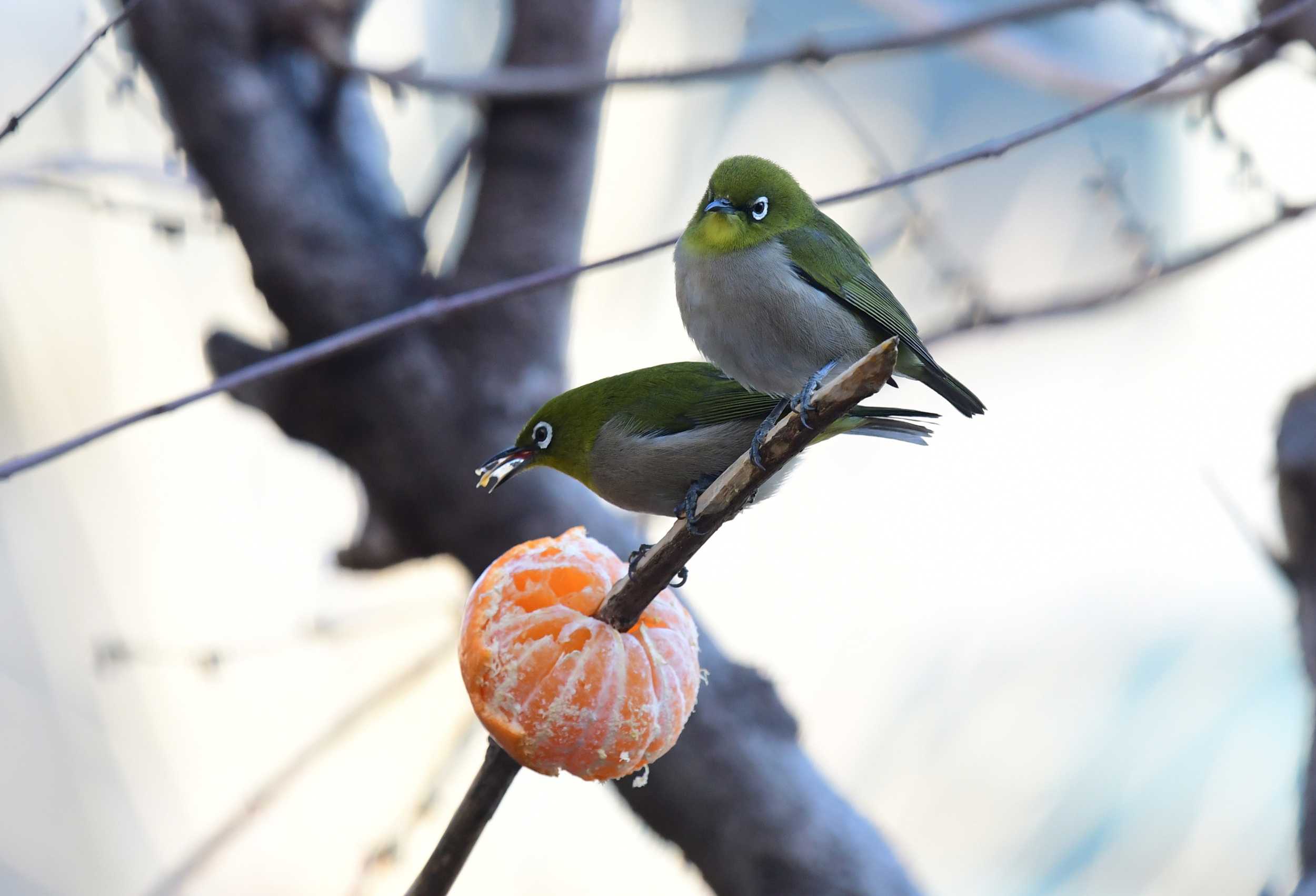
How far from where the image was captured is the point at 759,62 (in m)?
1.90

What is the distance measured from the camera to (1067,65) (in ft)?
10.6

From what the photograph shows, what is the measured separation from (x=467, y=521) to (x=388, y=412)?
337mm

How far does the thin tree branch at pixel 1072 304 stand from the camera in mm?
2162

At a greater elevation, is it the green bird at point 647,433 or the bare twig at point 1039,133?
the bare twig at point 1039,133

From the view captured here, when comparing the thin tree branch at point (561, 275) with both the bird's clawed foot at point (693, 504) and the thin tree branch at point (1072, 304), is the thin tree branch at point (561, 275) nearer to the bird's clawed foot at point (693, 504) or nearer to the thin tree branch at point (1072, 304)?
the bird's clawed foot at point (693, 504)

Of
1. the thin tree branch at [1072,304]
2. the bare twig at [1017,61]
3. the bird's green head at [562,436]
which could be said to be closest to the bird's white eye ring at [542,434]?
the bird's green head at [562,436]

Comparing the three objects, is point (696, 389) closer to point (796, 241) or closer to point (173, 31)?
point (796, 241)

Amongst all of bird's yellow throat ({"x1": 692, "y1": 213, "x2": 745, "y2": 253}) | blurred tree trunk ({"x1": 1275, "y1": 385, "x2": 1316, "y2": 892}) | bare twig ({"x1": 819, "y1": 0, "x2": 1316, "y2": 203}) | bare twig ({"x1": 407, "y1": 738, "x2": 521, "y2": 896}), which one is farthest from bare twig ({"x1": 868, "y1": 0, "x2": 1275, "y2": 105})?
bare twig ({"x1": 407, "y1": 738, "x2": 521, "y2": 896})

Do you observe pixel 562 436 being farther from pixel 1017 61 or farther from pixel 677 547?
pixel 1017 61

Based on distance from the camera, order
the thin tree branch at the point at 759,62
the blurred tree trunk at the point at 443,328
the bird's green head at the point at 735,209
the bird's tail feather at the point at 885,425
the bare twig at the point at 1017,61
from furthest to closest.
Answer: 1. the bare twig at the point at 1017,61
2. the blurred tree trunk at the point at 443,328
3. the thin tree branch at the point at 759,62
4. the bird's green head at the point at 735,209
5. the bird's tail feather at the point at 885,425

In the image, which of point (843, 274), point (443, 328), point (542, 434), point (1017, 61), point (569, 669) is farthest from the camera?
point (1017, 61)

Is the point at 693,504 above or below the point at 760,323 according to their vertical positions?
below

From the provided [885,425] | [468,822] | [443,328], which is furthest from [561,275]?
[443,328]

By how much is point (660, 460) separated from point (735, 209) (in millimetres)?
310
